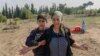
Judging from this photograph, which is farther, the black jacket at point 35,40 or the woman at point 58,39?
the black jacket at point 35,40

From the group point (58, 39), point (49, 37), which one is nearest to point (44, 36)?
point (49, 37)

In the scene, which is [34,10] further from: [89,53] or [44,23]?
[44,23]

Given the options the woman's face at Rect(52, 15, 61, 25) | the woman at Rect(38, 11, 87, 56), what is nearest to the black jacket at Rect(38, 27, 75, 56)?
the woman at Rect(38, 11, 87, 56)

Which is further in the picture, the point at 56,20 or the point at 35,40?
the point at 35,40

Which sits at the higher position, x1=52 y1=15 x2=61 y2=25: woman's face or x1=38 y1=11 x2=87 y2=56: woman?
x1=52 y1=15 x2=61 y2=25: woman's face

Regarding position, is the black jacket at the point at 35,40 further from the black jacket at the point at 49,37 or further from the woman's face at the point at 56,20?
the woman's face at the point at 56,20

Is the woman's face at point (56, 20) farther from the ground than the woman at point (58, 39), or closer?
farther from the ground

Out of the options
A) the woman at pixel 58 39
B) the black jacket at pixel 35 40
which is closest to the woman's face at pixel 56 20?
the woman at pixel 58 39

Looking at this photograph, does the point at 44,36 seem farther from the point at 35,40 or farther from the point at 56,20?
the point at 56,20

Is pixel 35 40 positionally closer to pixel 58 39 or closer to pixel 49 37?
pixel 49 37

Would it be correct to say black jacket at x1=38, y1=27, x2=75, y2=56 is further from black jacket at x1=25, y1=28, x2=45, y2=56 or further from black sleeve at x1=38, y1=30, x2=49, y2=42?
black jacket at x1=25, y1=28, x2=45, y2=56

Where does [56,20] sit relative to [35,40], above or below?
above

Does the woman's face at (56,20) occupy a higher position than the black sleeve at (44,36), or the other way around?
the woman's face at (56,20)

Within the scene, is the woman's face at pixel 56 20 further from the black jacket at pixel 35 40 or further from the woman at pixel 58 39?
the black jacket at pixel 35 40
